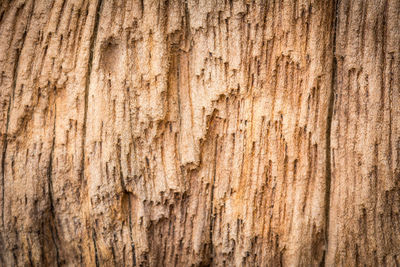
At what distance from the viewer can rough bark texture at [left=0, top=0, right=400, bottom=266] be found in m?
1.11

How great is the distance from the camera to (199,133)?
46.6 inches

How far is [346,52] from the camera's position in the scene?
1.10 m

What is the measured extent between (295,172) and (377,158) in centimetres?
28

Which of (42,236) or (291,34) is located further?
(42,236)

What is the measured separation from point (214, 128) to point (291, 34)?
1.41 feet

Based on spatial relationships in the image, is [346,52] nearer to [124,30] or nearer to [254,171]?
[254,171]

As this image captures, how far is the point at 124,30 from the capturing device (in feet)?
3.83

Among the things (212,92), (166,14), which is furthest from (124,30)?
(212,92)

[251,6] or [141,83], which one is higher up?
[251,6]

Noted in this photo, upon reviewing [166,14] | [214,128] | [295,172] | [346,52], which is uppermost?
[166,14]

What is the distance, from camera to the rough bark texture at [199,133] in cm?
111

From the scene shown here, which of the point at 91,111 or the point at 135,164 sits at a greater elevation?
the point at 91,111

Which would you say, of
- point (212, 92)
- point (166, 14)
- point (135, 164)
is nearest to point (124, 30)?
point (166, 14)

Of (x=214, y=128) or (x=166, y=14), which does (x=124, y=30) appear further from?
(x=214, y=128)
